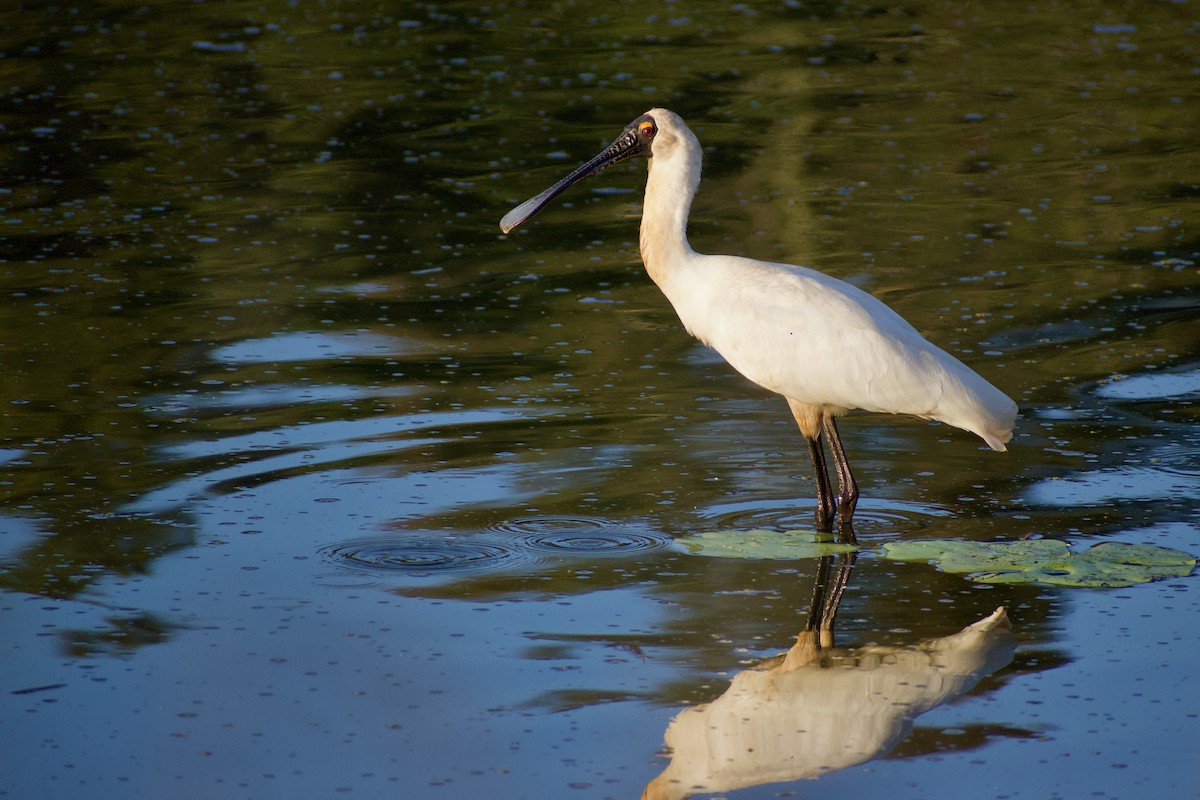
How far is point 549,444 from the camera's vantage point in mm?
8609

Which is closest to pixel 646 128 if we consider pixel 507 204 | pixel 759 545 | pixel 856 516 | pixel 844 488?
pixel 844 488

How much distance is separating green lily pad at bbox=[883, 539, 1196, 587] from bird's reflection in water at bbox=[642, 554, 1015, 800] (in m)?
0.36

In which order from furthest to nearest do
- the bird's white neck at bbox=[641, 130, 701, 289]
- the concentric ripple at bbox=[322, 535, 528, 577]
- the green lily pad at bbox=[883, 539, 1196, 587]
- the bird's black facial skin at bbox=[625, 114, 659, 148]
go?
the bird's black facial skin at bbox=[625, 114, 659, 148]
the bird's white neck at bbox=[641, 130, 701, 289]
the concentric ripple at bbox=[322, 535, 528, 577]
the green lily pad at bbox=[883, 539, 1196, 587]

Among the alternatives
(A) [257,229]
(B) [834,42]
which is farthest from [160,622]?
(B) [834,42]

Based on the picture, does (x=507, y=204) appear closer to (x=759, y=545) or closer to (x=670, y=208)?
(x=670, y=208)

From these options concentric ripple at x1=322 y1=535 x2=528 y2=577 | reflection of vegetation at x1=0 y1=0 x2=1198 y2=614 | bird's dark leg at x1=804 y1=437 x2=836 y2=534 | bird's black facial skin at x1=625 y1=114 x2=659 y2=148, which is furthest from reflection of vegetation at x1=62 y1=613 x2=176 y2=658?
bird's black facial skin at x1=625 y1=114 x2=659 y2=148

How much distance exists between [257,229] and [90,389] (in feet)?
12.4

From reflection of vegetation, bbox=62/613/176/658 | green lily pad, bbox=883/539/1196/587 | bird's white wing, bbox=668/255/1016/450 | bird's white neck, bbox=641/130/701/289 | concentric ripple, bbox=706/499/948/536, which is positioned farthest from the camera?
bird's white neck, bbox=641/130/701/289

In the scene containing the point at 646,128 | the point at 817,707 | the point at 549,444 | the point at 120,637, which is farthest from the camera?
the point at 549,444

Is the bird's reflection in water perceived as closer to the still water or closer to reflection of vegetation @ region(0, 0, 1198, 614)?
the still water

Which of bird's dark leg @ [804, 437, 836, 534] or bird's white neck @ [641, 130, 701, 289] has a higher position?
bird's white neck @ [641, 130, 701, 289]

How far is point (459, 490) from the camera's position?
26.2ft

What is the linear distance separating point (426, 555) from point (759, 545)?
1.34 m

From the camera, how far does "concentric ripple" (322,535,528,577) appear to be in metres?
7.04
